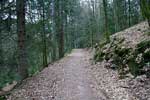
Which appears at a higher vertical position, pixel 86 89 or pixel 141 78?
pixel 141 78

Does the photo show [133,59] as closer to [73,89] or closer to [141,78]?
[141,78]

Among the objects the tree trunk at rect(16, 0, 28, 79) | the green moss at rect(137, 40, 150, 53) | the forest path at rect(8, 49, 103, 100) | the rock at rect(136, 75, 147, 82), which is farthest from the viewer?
the green moss at rect(137, 40, 150, 53)

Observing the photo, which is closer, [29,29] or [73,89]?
[73,89]

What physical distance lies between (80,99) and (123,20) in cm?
2649

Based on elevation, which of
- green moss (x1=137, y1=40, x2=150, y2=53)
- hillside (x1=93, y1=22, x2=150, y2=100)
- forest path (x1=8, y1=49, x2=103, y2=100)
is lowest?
forest path (x1=8, y1=49, x2=103, y2=100)

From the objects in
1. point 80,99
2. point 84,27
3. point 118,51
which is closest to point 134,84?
point 80,99

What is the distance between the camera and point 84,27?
56875 millimetres

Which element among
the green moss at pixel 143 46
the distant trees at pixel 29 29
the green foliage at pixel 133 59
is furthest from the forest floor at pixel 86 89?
the distant trees at pixel 29 29

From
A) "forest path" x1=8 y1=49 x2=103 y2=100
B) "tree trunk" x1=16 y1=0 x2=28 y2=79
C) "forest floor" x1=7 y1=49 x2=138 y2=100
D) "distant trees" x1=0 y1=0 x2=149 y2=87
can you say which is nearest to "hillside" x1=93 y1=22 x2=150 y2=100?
Result: "forest floor" x1=7 y1=49 x2=138 y2=100

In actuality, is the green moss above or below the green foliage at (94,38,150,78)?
above

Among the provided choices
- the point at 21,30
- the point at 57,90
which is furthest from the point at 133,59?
the point at 21,30

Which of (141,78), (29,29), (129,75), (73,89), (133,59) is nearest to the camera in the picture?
(141,78)

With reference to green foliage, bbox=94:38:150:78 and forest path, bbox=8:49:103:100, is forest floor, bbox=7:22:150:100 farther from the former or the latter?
green foliage, bbox=94:38:150:78

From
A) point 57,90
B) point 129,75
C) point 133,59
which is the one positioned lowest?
point 57,90
